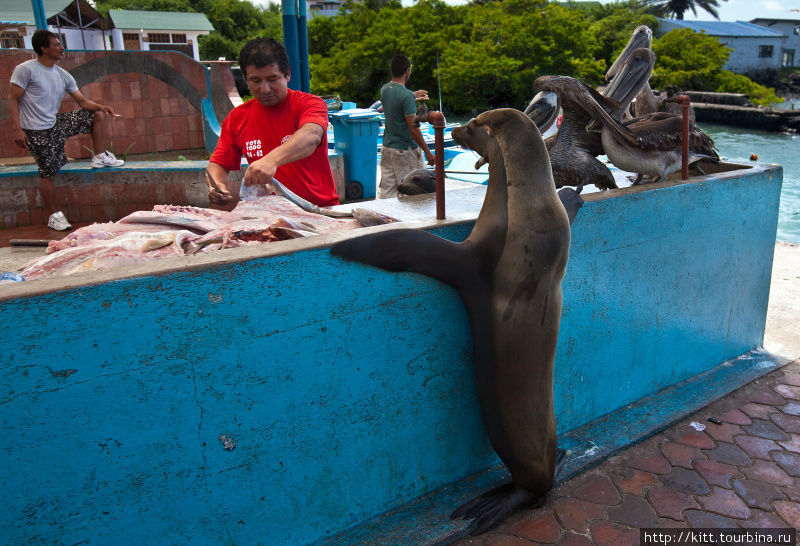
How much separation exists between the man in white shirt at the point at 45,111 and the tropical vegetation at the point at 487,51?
17.3 m

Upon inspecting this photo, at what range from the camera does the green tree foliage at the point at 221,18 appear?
3606 centimetres

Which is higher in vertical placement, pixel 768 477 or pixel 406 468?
pixel 406 468

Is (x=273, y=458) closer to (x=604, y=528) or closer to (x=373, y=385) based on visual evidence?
(x=373, y=385)

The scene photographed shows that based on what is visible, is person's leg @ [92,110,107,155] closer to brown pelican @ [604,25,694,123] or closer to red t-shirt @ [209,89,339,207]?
red t-shirt @ [209,89,339,207]

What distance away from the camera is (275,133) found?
3051mm

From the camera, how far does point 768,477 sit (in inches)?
105

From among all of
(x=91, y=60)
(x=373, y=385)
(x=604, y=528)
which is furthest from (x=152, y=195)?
(x=604, y=528)

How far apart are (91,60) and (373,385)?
8.55m

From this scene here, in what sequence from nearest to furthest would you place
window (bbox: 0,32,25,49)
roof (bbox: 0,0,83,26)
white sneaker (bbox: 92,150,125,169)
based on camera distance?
1. white sneaker (bbox: 92,150,125,169)
2. roof (bbox: 0,0,83,26)
3. window (bbox: 0,32,25,49)

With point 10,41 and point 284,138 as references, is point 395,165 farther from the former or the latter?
point 10,41

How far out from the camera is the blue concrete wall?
1611 mm

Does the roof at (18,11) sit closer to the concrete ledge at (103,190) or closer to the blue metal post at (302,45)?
the blue metal post at (302,45)

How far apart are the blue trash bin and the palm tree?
49.1 meters

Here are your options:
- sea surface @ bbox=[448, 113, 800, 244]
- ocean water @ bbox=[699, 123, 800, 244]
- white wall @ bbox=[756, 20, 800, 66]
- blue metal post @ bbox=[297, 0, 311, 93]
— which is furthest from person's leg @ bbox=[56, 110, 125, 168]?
white wall @ bbox=[756, 20, 800, 66]
